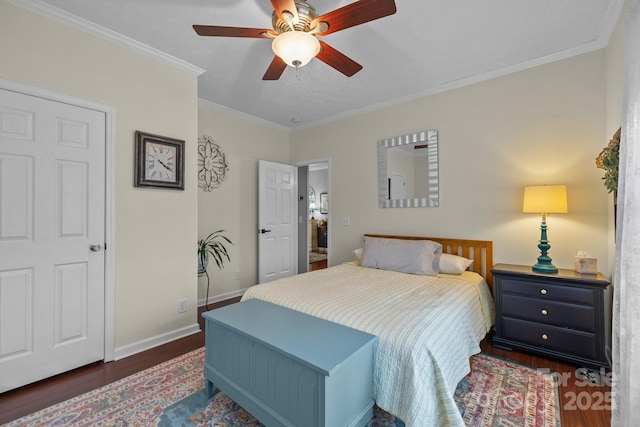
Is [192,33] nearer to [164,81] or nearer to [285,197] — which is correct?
[164,81]

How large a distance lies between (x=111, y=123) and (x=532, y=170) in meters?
3.75

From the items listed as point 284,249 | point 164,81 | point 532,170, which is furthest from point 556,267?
point 164,81

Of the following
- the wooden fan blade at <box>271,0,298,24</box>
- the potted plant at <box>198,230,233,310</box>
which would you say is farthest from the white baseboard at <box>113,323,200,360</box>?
the wooden fan blade at <box>271,0,298,24</box>

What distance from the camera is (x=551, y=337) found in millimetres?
2314

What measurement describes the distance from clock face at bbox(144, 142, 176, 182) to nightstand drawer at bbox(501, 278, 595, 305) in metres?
3.18

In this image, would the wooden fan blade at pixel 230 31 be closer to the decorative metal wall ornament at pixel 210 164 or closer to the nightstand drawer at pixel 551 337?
the decorative metal wall ornament at pixel 210 164

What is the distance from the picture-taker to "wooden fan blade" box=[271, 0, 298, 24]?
159 centimetres

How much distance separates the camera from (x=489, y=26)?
7.36 ft

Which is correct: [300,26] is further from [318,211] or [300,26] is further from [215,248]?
[318,211]

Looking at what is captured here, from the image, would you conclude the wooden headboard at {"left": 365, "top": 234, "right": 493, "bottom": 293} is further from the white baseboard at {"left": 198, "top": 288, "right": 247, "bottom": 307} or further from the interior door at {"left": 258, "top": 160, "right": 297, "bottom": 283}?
the white baseboard at {"left": 198, "top": 288, "right": 247, "bottom": 307}

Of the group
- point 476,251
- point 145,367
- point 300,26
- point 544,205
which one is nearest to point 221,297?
point 145,367

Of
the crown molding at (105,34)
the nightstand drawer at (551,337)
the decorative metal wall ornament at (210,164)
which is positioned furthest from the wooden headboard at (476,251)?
the crown molding at (105,34)

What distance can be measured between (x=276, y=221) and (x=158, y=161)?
208 cm

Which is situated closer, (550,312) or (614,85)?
(614,85)
